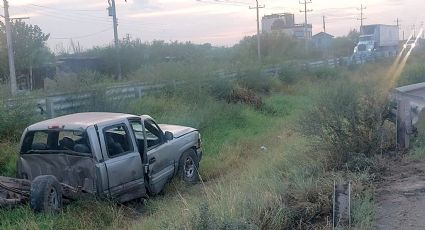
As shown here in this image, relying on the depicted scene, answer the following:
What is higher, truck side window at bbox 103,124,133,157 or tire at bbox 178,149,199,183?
truck side window at bbox 103,124,133,157

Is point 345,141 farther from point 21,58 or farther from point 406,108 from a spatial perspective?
point 21,58

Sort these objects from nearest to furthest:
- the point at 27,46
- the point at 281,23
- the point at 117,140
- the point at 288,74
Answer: the point at 117,140
the point at 288,74
the point at 27,46
the point at 281,23

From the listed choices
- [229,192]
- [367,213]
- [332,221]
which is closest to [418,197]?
[367,213]

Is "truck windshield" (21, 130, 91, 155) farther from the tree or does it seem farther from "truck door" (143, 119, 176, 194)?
the tree

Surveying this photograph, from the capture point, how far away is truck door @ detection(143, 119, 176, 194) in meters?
8.48

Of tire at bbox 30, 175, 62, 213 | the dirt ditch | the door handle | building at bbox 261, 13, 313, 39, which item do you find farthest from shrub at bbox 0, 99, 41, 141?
building at bbox 261, 13, 313, 39

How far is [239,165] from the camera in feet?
37.4

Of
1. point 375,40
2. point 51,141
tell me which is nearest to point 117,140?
point 51,141

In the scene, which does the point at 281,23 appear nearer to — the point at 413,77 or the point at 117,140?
the point at 413,77

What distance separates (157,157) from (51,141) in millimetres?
1690

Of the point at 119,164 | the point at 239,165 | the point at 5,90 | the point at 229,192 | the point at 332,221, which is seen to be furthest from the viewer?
the point at 5,90

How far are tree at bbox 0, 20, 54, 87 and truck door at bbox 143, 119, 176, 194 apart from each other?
114 feet

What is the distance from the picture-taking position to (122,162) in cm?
780

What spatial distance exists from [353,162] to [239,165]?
3.84 m
